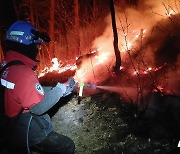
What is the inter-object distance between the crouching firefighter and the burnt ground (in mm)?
1900

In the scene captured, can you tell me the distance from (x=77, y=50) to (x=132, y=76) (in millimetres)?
9679

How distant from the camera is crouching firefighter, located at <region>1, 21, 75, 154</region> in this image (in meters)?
3.36

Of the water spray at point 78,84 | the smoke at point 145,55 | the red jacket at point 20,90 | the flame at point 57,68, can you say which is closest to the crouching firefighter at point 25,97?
the red jacket at point 20,90

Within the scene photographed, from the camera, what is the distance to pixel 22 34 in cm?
371

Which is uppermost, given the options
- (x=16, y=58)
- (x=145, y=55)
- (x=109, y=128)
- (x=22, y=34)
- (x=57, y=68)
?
(x=22, y=34)

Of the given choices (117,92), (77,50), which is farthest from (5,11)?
(77,50)

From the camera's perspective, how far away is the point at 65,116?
7.32 m

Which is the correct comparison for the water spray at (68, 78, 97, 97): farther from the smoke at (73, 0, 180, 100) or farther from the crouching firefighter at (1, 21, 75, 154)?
the smoke at (73, 0, 180, 100)

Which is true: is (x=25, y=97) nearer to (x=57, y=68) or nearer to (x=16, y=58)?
(x=16, y=58)

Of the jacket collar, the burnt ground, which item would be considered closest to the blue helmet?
the jacket collar

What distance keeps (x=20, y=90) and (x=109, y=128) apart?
3.49 meters

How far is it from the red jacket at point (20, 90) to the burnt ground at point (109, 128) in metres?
2.75

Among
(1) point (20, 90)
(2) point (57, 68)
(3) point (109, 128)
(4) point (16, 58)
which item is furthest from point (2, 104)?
(2) point (57, 68)

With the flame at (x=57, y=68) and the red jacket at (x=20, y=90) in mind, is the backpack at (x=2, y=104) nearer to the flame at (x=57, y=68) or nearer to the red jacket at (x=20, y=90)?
the red jacket at (x=20, y=90)
